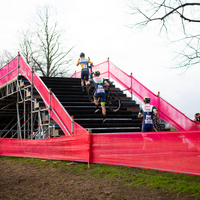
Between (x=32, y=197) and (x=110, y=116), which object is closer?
(x=32, y=197)

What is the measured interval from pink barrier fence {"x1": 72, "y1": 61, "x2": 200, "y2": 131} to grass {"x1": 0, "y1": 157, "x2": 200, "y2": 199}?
20.3 ft

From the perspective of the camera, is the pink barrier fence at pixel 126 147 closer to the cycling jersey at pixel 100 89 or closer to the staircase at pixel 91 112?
the staircase at pixel 91 112

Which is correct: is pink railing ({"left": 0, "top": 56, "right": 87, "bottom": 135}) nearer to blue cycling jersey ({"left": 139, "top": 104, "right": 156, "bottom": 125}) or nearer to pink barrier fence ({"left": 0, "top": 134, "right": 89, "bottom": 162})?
pink barrier fence ({"left": 0, "top": 134, "right": 89, "bottom": 162})

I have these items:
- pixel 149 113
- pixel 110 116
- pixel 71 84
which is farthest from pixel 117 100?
pixel 71 84

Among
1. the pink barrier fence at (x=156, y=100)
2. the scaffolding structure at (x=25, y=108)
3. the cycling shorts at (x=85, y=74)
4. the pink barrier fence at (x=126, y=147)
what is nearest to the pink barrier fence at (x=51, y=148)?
the pink barrier fence at (x=126, y=147)

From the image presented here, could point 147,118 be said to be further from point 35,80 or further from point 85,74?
point 35,80

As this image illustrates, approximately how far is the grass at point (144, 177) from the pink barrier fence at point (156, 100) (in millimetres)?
6185

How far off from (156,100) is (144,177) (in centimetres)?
779

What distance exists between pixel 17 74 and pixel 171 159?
13007 mm

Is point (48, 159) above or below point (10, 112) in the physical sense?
below

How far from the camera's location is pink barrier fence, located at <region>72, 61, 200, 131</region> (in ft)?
43.5

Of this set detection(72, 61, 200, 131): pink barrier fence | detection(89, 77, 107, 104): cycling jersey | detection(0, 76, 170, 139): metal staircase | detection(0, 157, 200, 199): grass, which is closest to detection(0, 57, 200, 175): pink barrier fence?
detection(72, 61, 200, 131): pink barrier fence

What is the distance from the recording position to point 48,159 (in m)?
10.2

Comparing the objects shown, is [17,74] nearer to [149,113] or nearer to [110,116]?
[110,116]
